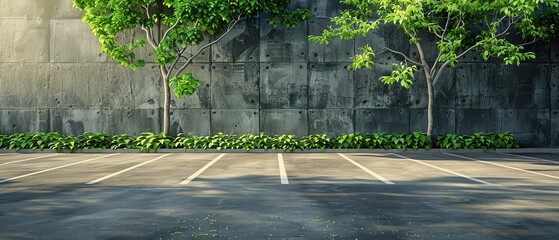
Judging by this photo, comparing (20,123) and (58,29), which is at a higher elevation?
(58,29)

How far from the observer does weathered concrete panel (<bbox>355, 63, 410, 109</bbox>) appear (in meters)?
22.6

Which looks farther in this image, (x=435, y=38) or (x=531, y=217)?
(x=435, y=38)

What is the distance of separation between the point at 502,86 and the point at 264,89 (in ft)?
31.7

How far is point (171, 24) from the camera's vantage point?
68.4 feet

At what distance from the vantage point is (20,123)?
22.9m

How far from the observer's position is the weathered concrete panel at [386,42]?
22734mm

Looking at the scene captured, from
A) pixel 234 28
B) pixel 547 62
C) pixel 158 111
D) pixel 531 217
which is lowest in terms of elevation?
pixel 531 217

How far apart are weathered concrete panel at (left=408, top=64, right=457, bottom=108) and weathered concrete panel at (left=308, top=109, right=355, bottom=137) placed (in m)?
2.69

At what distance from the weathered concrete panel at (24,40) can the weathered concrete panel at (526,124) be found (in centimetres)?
1884

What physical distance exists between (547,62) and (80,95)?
62.6 ft

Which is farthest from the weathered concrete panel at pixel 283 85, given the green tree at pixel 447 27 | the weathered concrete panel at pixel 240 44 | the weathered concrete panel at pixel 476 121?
the weathered concrete panel at pixel 476 121

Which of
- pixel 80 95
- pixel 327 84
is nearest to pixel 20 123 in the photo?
pixel 80 95

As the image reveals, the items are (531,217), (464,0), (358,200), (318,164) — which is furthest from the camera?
(464,0)

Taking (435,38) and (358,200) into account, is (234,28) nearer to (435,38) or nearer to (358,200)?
(435,38)
